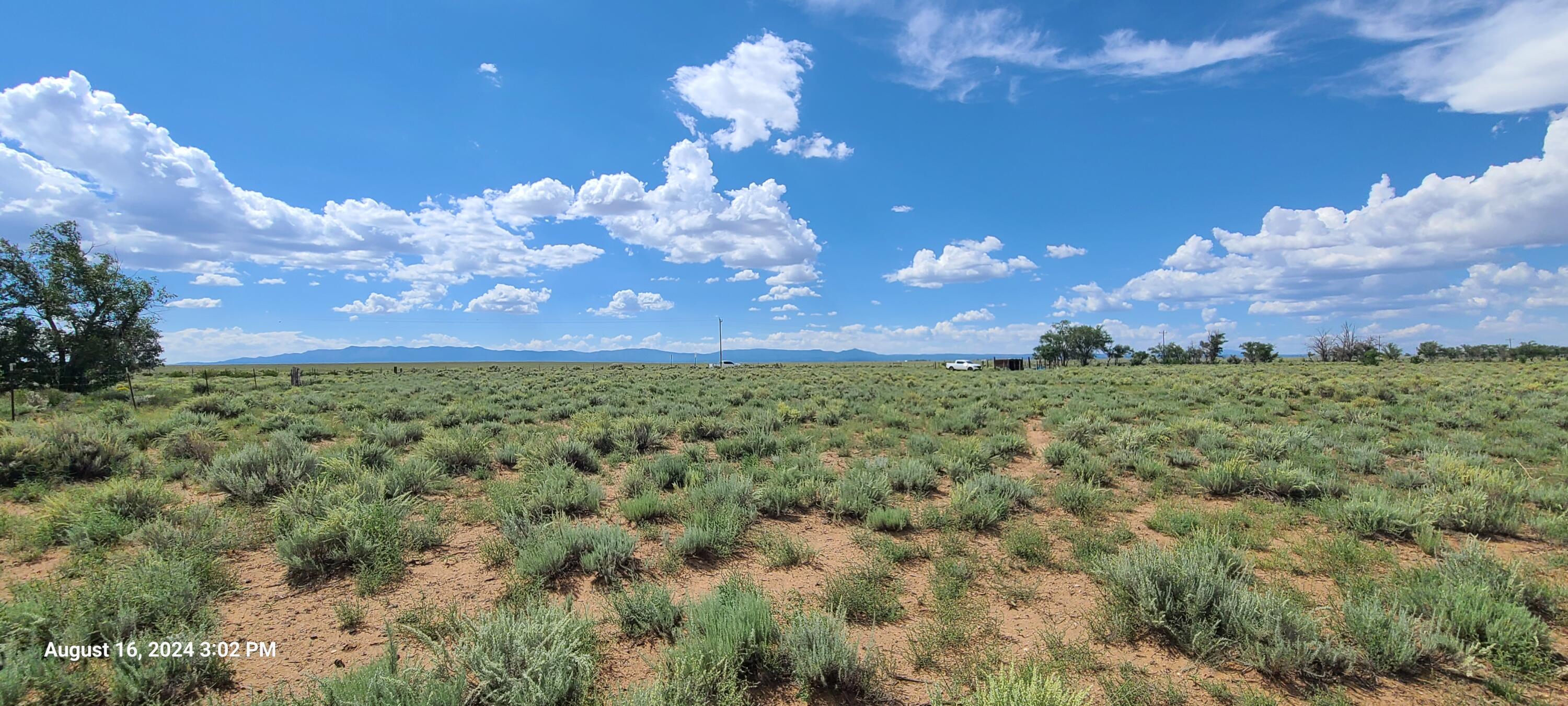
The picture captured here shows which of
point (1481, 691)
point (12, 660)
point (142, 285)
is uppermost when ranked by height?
Answer: point (142, 285)

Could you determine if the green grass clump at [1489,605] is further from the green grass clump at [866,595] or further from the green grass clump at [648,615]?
the green grass clump at [648,615]

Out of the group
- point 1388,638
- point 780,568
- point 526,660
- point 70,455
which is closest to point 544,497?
point 780,568

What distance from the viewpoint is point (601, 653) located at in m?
3.81

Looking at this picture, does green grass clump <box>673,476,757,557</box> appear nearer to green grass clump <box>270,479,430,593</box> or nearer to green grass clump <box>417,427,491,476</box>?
green grass clump <box>270,479,430,593</box>

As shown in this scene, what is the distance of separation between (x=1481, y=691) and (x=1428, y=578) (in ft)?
4.99

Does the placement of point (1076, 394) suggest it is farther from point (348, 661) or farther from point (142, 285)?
point (142, 285)

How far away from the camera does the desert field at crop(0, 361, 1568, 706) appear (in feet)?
11.4

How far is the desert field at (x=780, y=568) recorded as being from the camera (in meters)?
3.47

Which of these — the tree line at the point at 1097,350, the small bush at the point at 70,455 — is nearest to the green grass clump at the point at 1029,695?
the small bush at the point at 70,455

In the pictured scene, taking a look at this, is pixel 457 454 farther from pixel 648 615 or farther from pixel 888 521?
pixel 888 521

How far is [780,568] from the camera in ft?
17.8

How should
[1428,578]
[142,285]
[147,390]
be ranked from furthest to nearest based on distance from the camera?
[142,285], [147,390], [1428,578]

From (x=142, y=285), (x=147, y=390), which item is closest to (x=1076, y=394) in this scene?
(x=147, y=390)

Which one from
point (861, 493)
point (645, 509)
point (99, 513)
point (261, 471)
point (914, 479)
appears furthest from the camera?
point (914, 479)
